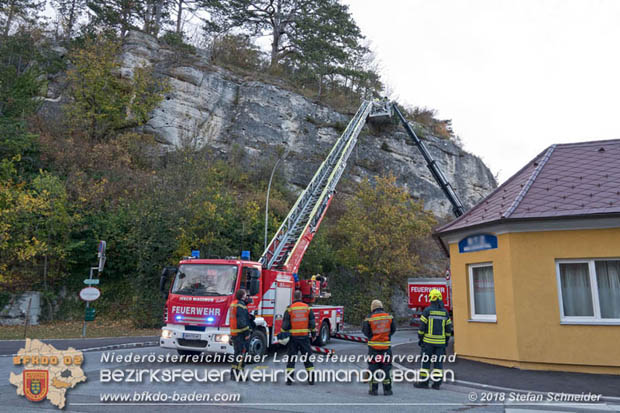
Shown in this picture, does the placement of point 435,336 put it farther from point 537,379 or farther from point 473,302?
point 473,302

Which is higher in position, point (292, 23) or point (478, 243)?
point (292, 23)

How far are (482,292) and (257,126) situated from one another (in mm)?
25022

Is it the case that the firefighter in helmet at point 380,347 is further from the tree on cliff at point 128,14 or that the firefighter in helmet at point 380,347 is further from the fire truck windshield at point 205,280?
the tree on cliff at point 128,14

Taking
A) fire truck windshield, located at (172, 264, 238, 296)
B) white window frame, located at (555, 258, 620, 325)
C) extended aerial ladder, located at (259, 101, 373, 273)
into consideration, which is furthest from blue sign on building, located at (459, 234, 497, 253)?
fire truck windshield, located at (172, 264, 238, 296)

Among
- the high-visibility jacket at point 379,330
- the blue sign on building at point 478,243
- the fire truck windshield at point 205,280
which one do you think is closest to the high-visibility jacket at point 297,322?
the high-visibility jacket at point 379,330

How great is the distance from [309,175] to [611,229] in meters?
24.5

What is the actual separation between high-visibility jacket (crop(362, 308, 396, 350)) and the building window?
174 inches

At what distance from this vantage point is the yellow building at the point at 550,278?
9289 millimetres

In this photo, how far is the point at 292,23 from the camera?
37.6 m

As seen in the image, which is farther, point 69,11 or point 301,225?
point 69,11

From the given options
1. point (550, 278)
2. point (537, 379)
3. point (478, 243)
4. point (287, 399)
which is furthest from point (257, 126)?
point (287, 399)

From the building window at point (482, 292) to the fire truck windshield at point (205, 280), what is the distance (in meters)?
6.35

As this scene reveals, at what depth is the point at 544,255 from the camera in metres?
Result: 9.80

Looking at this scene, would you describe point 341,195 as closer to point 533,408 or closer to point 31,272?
point 31,272
